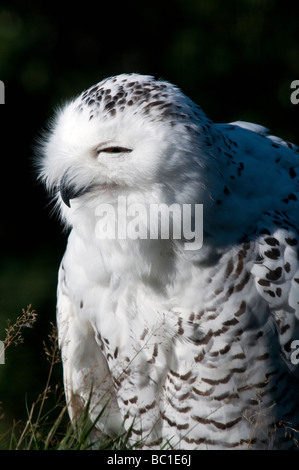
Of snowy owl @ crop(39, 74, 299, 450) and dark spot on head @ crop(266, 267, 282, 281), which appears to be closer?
snowy owl @ crop(39, 74, 299, 450)

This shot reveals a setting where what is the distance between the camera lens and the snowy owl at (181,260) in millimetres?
2439

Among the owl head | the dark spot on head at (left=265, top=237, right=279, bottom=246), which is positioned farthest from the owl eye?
the dark spot on head at (left=265, top=237, right=279, bottom=246)

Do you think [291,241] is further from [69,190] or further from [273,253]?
[69,190]

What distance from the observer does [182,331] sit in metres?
2.67

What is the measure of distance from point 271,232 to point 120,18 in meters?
→ 4.18

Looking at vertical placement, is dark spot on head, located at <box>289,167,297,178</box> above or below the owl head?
below

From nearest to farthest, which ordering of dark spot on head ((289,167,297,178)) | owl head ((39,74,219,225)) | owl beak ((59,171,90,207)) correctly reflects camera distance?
owl head ((39,74,219,225)), owl beak ((59,171,90,207)), dark spot on head ((289,167,297,178))

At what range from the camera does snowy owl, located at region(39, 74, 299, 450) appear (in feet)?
8.00

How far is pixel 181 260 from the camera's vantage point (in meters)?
2.59

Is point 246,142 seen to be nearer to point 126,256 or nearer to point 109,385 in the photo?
point 126,256

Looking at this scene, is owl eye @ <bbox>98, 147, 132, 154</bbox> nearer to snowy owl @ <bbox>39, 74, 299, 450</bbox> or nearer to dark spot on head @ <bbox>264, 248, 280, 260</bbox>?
snowy owl @ <bbox>39, 74, 299, 450</bbox>

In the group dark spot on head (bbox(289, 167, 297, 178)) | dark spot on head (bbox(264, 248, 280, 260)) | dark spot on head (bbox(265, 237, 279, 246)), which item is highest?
dark spot on head (bbox(289, 167, 297, 178))

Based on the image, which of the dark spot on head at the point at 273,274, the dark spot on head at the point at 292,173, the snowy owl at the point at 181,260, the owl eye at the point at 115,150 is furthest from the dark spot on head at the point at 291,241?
the owl eye at the point at 115,150

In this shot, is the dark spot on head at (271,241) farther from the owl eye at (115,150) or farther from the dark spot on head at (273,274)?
the owl eye at (115,150)
